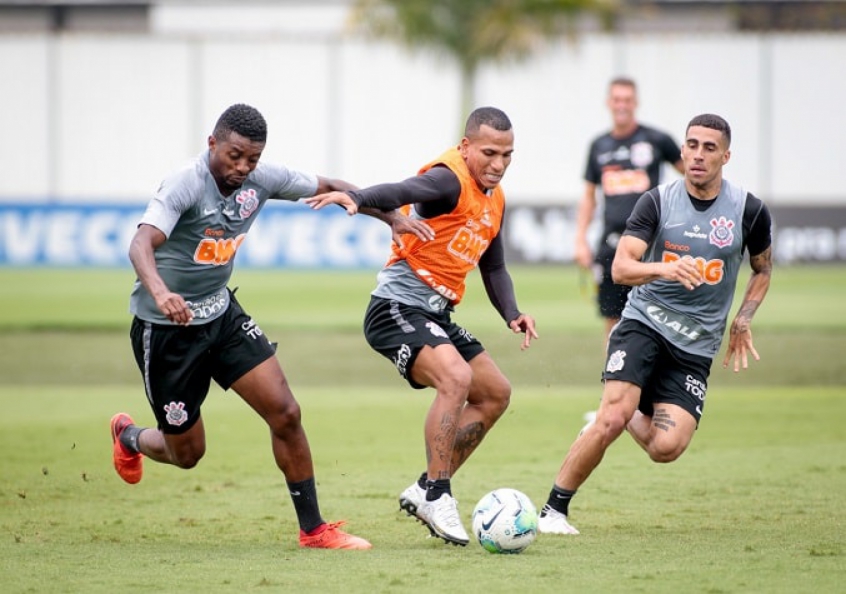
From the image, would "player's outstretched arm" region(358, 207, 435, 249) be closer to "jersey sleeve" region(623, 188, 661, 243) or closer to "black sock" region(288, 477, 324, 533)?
"jersey sleeve" region(623, 188, 661, 243)

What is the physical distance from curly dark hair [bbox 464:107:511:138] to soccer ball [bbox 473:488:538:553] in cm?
224

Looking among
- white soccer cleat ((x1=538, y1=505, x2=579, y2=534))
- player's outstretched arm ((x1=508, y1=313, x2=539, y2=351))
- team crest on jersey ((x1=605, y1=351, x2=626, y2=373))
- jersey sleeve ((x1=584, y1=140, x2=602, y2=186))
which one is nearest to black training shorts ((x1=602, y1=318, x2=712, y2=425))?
team crest on jersey ((x1=605, y1=351, x2=626, y2=373))

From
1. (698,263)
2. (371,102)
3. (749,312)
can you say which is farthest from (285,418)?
(371,102)

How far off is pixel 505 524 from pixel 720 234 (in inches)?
90.9

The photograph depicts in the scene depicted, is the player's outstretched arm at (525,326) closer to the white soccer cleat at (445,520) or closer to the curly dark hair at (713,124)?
the white soccer cleat at (445,520)

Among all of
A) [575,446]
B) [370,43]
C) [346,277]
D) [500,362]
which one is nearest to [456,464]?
[575,446]

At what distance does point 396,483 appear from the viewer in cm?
1052

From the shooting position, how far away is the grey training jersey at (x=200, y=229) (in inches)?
Result: 317

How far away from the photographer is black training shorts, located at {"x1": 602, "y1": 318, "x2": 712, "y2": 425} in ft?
28.6

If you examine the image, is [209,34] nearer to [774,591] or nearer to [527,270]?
[527,270]

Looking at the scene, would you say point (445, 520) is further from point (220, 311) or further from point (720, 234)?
point (720, 234)

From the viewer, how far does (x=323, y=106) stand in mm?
41719

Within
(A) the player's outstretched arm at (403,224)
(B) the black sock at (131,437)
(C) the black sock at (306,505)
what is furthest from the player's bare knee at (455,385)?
(B) the black sock at (131,437)

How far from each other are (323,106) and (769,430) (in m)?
30.3
